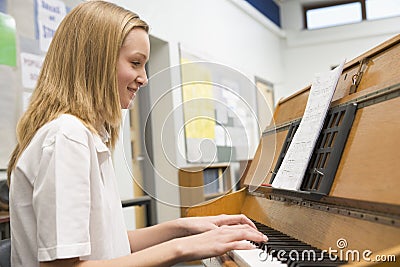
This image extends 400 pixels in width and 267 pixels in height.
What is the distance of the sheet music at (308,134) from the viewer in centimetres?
156

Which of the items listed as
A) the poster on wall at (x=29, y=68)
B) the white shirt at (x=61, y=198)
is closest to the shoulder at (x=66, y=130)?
the white shirt at (x=61, y=198)

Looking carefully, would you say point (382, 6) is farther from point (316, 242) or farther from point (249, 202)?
point (316, 242)

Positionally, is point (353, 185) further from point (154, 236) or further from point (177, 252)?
point (154, 236)

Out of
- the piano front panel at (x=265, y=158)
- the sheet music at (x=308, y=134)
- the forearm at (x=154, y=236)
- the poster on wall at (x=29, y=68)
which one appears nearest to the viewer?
the sheet music at (x=308, y=134)

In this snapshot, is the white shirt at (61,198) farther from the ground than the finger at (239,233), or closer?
farther from the ground

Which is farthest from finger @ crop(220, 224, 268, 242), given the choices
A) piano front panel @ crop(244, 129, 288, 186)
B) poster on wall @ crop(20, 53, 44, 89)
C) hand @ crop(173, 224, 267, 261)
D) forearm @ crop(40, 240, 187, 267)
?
poster on wall @ crop(20, 53, 44, 89)

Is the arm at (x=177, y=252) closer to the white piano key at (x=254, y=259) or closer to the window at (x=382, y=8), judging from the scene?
the white piano key at (x=254, y=259)

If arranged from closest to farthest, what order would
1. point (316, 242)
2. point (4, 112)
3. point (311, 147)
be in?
1. point (316, 242)
2. point (311, 147)
3. point (4, 112)

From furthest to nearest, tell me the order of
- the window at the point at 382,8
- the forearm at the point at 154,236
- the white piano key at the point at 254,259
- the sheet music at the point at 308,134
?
the window at the point at 382,8, the forearm at the point at 154,236, the sheet music at the point at 308,134, the white piano key at the point at 254,259

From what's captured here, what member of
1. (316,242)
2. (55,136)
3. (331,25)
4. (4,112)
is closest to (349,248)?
(316,242)

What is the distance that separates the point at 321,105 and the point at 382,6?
7603 mm

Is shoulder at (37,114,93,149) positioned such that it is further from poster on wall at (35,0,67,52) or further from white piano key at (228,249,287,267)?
poster on wall at (35,0,67,52)

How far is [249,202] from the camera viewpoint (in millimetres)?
2201

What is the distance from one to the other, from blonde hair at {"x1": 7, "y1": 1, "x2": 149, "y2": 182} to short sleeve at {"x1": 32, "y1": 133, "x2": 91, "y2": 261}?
124 millimetres
